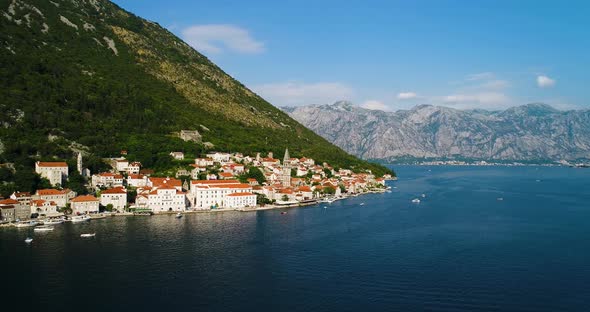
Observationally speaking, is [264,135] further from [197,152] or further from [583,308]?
[583,308]

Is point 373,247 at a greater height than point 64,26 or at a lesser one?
lesser

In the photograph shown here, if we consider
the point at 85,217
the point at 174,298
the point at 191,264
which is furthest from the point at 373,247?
the point at 85,217

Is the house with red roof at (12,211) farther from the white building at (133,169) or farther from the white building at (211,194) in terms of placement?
the white building at (211,194)

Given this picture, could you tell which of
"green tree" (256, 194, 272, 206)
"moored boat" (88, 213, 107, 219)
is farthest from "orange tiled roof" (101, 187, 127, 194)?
"green tree" (256, 194, 272, 206)

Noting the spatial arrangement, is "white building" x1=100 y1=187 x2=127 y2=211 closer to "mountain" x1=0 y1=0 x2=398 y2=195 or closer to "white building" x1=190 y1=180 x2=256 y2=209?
"mountain" x1=0 y1=0 x2=398 y2=195

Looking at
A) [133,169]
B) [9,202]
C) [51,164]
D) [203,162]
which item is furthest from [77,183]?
[203,162]

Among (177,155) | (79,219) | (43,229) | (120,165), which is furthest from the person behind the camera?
(177,155)

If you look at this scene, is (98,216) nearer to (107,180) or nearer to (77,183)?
(77,183)

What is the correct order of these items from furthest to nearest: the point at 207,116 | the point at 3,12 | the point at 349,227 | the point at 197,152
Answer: the point at 207,116 → the point at 3,12 → the point at 197,152 → the point at 349,227
